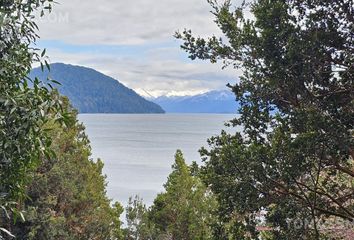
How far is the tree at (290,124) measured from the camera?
700cm

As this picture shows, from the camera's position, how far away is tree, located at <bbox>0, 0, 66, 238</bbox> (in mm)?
3318

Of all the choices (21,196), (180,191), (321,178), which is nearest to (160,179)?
(180,191)

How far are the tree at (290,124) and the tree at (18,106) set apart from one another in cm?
426

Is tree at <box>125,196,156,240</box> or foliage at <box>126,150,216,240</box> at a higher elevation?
foliage at <box>126,150,216,240</box>

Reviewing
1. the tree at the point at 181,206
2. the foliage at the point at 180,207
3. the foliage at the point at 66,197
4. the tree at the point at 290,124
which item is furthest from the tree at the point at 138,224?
the tree at the point at 290,124

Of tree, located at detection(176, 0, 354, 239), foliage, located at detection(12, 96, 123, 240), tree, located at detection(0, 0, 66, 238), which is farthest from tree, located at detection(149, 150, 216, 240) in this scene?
tree, located at detection(0, 0, 66, 238)

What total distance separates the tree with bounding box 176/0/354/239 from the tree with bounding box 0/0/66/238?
426 centimetres

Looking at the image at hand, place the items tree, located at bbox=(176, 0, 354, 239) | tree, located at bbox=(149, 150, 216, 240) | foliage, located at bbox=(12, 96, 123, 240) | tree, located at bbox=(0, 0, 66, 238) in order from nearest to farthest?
1. tree, located at bbox=(0, 0, 66, 238)
2. tree, located at bbox=(176, 0, 354, 239)
3. foliage, located at bbox=(12, 96, 123, 240)
4. tree, located at bbox=(149, 150, 216, 240)

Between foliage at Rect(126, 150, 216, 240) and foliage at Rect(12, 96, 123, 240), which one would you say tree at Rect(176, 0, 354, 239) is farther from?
foliage at Rect(126, 150, 216, 240)

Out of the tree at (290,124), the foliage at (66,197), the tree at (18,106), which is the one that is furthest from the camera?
the foliage at (66,197)

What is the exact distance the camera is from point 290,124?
750 centimetres

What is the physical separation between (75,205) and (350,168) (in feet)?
41.2

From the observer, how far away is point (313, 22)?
7.60 meters

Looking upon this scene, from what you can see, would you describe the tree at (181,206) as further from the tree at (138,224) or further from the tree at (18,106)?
the tree at (18,106)
